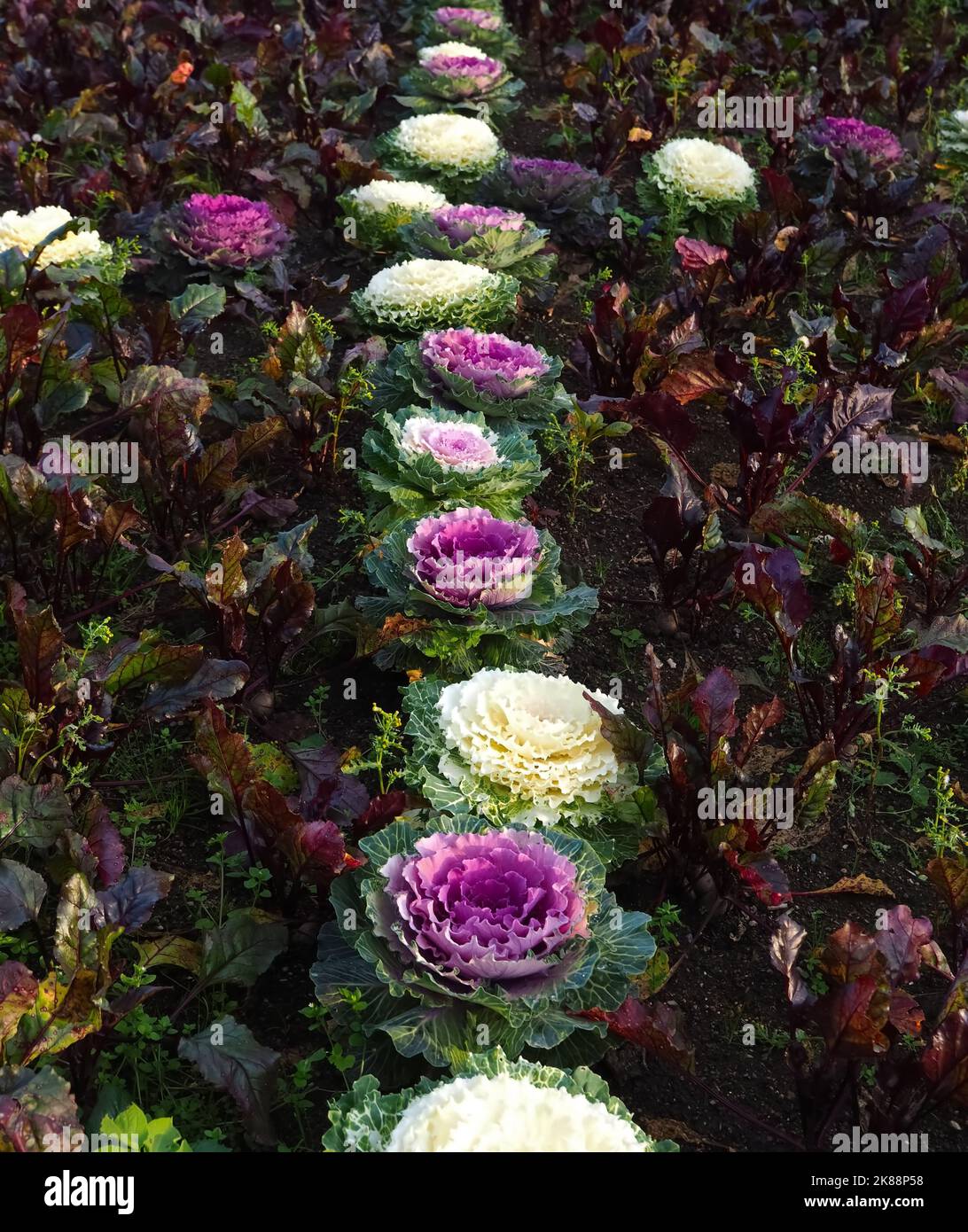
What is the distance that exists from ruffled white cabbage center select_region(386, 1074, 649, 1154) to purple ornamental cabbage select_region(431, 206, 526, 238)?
10.9ft

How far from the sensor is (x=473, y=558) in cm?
278

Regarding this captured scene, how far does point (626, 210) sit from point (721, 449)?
196 centimetres

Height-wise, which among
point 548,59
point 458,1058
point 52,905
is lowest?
point 52,905

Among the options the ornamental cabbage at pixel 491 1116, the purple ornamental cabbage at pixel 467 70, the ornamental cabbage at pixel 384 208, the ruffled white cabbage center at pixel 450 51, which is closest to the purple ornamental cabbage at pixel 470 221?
the ornamental cabbage at pixel 384 208

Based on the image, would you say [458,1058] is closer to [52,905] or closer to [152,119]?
[52,905]

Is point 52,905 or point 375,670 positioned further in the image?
point 375,670

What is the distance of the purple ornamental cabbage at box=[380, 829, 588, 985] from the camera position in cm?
193

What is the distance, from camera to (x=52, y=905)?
2408 millimetres

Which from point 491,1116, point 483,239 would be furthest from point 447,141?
point 491,1116

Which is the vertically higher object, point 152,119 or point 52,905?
point 152,119

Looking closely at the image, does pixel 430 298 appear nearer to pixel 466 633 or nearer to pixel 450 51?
pixel 466 633

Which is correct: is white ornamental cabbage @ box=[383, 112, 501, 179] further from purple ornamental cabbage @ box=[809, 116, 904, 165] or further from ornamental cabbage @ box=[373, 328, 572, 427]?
ornamental cabbage @ box=[373, 328, 572, 427]
